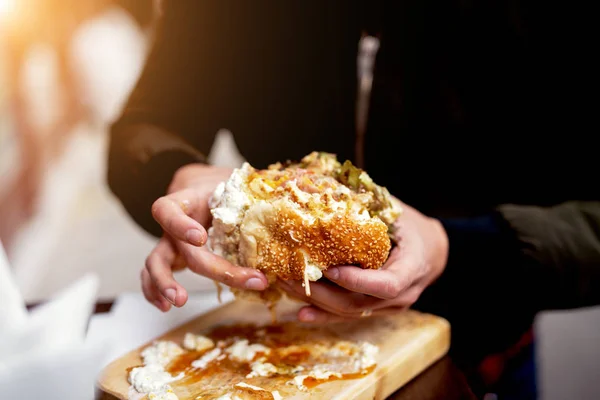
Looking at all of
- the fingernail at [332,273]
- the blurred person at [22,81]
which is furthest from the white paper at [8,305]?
the blurred person at [22,81]

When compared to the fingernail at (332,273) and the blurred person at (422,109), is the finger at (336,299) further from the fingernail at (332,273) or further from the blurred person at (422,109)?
the blurred person at (422,109)

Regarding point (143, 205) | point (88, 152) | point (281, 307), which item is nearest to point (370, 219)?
point (281, 307)

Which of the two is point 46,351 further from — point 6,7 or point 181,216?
point 6,7

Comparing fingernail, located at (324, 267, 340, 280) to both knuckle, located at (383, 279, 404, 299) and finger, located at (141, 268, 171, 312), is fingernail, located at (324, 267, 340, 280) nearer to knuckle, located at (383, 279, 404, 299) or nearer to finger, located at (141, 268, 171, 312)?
knuckle, located at (383, 279, 404, 299)

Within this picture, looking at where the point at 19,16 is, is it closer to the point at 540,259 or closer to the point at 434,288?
the point at 434,288

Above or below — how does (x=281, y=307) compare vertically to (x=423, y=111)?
below
